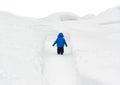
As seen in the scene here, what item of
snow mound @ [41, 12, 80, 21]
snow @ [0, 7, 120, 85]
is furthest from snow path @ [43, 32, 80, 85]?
snow mound @ [41, 12, 80, 21]

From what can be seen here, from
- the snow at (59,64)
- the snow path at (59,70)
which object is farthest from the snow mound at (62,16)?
the snow path at (59,70)

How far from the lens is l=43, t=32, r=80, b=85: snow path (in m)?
11.6

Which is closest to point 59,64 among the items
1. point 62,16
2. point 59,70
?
point 59,70

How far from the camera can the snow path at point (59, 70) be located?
11.6 metres

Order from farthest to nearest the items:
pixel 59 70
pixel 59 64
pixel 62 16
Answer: pixel 62 16 → pixel 59 64 → pixel 59 70

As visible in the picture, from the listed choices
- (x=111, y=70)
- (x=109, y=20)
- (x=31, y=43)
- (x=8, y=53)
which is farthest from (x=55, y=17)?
(x=111, y=70)

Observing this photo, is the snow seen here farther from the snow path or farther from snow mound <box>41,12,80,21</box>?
snow mound <box>41,12,80,21</box>

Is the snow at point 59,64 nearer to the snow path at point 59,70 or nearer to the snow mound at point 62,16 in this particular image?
the snow path at point 59,70

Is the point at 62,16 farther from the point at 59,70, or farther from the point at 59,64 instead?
the point at 59,70

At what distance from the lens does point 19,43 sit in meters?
17.4

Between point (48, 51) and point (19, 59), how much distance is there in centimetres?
422

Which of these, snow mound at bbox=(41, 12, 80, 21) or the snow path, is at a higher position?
snow mound at bbox=(41, 12, 80, 21)

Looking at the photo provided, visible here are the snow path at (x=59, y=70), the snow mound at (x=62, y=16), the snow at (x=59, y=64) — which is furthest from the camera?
the snow mound at (x=62, y=16)

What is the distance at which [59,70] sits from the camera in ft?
43.4
